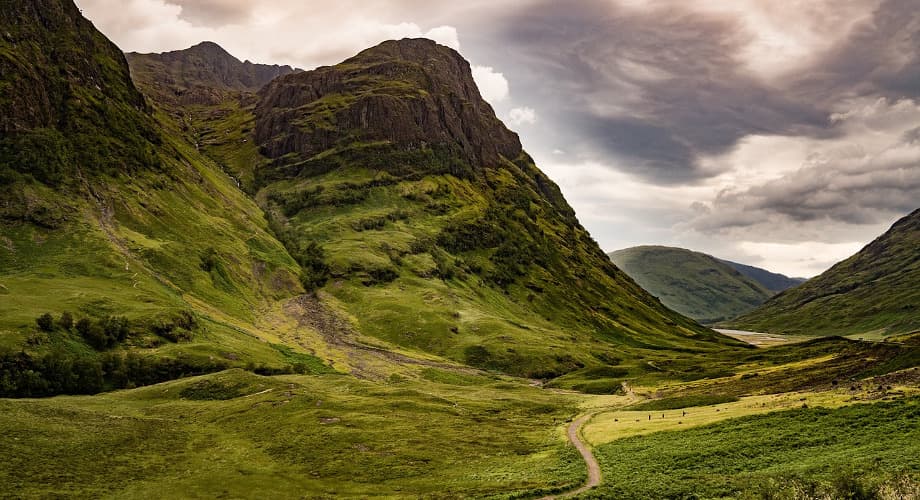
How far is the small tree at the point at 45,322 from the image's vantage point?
11112 cm

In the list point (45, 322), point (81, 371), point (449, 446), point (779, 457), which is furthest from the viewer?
point (45, 322)

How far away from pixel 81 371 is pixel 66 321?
1942 cm

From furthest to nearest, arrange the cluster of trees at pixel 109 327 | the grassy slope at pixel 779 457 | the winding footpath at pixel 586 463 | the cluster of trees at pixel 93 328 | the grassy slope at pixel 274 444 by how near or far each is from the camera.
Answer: the cluster of trees at pixel 109 327
the cluster of trees at pixel 93 328
the grassy slope at pixel 274 444
the winding footpath at pixel 586 463
the grassy slope at pixel 779 457

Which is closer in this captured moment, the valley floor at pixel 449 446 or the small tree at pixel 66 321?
the valley floor at pixel 449 446

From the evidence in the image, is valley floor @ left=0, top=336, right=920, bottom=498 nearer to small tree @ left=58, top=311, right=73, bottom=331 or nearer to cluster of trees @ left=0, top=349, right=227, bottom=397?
cluster of trees @ left=0, top=349, right=227, bottom=397

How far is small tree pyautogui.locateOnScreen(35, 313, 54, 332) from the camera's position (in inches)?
4375

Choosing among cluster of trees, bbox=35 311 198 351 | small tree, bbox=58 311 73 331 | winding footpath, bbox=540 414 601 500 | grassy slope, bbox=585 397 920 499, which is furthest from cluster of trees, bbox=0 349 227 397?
grassy slope, bbox=585 397 920 499

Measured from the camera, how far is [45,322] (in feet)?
367

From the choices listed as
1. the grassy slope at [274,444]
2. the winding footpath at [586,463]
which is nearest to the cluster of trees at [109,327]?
the grassy slope at [274,444]

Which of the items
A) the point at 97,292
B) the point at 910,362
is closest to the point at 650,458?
the point at 910,362

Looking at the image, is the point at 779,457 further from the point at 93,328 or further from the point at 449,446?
the point at 93,328

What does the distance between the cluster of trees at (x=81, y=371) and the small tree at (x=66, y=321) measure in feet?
33.4

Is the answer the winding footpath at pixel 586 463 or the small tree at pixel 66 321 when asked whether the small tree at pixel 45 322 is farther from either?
the winding footpath at pixel 586 463

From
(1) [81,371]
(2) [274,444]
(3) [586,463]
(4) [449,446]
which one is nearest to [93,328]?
(1) [81,371]
